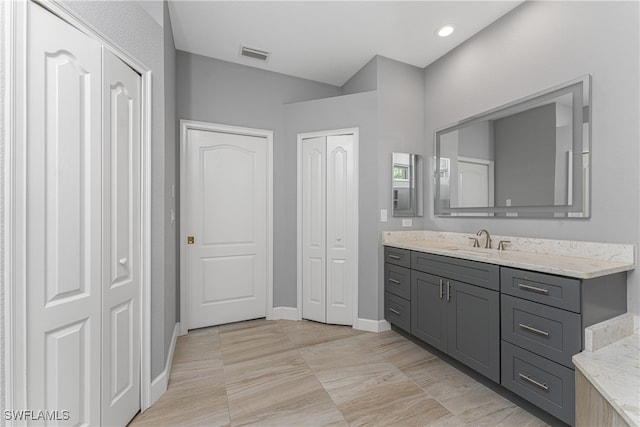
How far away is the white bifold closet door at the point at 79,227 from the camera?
1.15 m

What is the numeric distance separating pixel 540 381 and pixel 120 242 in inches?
100

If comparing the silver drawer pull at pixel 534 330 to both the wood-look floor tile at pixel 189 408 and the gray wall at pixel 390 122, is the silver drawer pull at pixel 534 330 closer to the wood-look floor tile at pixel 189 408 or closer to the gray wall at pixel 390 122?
the gray wall at pixel 390 122

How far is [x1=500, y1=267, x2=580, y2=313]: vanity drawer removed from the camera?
1.43m

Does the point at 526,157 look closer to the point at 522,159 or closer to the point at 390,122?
the point at 522,159

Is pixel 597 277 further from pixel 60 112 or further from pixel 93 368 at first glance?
pixel 60 112

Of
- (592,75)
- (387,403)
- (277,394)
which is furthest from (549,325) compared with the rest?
(277,394)

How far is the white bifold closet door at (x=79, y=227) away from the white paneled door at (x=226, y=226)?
1.24 meters

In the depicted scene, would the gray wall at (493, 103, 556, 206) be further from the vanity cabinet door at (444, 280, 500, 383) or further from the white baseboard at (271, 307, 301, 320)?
Result: the white baseboard at (271, 307, 301, 320)

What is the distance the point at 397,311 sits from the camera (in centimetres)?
→ 273

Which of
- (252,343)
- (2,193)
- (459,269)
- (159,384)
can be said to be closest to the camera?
(2,193)

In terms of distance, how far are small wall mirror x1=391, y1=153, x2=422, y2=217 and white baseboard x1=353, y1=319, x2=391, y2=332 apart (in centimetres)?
118

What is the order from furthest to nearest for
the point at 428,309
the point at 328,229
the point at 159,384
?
the point at 328,229 → the point at 428,309 → the point at 159,384

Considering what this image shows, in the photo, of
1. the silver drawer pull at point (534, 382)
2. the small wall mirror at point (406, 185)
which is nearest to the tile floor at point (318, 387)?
the silver drawer pull at point (534, 382)

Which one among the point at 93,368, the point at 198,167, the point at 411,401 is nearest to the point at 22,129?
the point at 93,368
